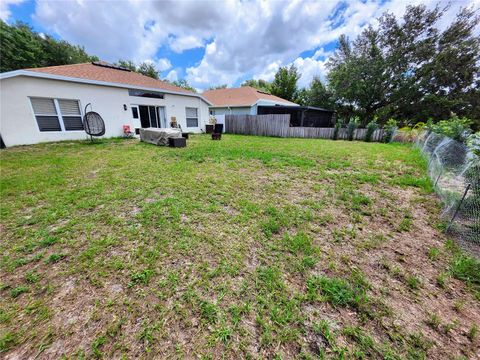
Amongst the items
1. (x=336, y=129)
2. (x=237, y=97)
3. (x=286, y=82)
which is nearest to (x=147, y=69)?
(x=237, y=97)

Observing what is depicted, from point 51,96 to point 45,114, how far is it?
834 mm

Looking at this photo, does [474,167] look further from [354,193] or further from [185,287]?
[185,287]

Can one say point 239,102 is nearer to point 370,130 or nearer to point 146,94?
point 146,94

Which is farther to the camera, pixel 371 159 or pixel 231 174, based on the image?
pixel 371 159

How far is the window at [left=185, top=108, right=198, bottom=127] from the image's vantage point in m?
14.3

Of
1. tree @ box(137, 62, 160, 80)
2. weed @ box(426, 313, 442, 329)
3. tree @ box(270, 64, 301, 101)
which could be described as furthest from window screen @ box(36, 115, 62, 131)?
tree @ box(270, 64, 301, 101)

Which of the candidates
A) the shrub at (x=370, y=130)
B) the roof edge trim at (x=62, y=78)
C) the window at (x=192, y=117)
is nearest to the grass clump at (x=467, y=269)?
the shrub at (x=370, y=130)

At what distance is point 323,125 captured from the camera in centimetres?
1762

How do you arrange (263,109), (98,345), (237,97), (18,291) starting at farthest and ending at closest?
(237,97)
(263,109)
(18,291)
(98,345)

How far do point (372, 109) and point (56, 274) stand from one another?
995 inches

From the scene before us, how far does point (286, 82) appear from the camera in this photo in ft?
83.3

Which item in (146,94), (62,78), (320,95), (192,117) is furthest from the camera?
(320,95)

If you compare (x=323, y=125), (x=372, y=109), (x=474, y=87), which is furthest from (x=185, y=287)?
(x=474, y=87)

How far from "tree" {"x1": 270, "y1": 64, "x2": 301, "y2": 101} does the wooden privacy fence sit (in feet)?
49.0
